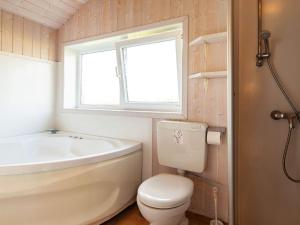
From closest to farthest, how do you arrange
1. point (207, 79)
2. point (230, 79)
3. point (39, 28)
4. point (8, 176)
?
point (230, 79) → point (8, 176) → point (207, 79) → point (39, 28)

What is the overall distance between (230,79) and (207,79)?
693 millimetres

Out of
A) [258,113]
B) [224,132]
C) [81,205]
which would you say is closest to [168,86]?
[224,132]

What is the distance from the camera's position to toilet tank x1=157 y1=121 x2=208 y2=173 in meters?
1.74

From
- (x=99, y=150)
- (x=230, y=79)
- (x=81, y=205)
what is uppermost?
(x=230, y=79)

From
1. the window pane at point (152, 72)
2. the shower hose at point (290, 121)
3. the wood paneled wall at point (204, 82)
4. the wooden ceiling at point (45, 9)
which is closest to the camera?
the shower hose at point (290, 121)

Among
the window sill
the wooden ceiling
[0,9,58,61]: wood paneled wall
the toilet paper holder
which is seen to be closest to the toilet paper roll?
the toilet paper holder

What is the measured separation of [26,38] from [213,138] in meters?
2.59

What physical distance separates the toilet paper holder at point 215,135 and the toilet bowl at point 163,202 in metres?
0.40

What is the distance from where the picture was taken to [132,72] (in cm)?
254

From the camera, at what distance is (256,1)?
162cm

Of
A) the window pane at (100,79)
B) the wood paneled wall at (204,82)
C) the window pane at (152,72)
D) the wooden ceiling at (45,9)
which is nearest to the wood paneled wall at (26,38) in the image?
the wooden ceiling at (45,9)

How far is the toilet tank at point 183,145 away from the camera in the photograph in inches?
68.6

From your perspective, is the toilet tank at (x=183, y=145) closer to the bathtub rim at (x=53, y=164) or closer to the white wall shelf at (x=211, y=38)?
the bathtub rim at (x=53, y=164)

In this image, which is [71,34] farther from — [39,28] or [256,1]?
[256,1]
